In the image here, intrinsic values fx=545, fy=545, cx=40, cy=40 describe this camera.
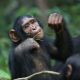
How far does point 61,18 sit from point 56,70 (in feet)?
2.42

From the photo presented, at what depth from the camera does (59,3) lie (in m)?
12.8

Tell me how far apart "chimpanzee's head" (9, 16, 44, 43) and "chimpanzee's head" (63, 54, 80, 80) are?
2.04 ft

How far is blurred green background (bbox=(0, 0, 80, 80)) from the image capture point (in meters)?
8.73

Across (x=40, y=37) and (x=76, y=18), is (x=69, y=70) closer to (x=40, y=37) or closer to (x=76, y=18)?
(x=40, y=37)

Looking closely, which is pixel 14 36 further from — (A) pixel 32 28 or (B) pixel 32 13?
(B) pixel 32 13

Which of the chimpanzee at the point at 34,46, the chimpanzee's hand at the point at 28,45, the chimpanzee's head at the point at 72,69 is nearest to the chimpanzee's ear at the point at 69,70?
the chimpanzee's head at the point at 72,69

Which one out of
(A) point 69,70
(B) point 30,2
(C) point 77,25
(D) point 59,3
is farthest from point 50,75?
(B) point 30,2

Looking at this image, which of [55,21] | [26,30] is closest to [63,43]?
[55,21]

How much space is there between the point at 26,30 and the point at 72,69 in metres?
0.99

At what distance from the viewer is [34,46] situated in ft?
23.9

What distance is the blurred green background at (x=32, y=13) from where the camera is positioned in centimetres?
873

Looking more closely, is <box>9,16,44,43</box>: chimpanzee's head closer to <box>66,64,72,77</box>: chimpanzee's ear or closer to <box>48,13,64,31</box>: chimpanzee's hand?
<box>48,13,64,31</box>: chimpanzee's hand

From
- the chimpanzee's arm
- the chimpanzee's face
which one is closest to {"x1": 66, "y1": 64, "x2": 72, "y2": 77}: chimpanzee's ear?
the chimpanzee's face

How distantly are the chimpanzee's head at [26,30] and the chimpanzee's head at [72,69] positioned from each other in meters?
0.62
